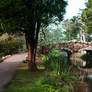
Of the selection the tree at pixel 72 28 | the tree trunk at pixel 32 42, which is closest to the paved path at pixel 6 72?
the tree trunk at pixel 32 42

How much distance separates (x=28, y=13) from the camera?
37.7ft

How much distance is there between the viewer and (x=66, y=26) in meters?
56.1

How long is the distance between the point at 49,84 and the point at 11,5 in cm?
495

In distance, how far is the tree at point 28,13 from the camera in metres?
10.9

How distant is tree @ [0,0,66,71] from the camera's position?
1092 centimetres

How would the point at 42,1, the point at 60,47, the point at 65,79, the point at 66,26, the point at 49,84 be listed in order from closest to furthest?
the point at 49,84
the point at 65,79
the point at 42,1
the point at 60,47
the point at 66,26

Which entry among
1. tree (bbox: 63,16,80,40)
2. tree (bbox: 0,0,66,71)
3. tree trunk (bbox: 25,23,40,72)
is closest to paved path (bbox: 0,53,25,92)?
tree trunk (bbox: 25,23,40,72)

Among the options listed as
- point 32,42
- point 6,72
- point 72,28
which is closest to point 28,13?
point 32,42

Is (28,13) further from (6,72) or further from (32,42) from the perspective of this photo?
(6,72)

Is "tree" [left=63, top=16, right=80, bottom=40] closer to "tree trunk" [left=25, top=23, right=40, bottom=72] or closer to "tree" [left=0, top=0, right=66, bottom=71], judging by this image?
"tree trunk" [left=25, top=23, right=40, bottom=72]

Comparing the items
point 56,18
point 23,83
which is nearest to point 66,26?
point 56,18

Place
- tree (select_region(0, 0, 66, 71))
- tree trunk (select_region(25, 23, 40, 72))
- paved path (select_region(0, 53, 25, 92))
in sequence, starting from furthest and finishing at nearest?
tree trunk (select_region(25, 23, 40, 72))
tree (select_region(0, 0, 66, 71))
paved path (select_region(0, 53, 25, 92))

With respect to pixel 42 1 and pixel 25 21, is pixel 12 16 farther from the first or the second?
pixel 42 1

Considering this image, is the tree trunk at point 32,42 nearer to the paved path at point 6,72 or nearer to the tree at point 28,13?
the tree at point 28,13
